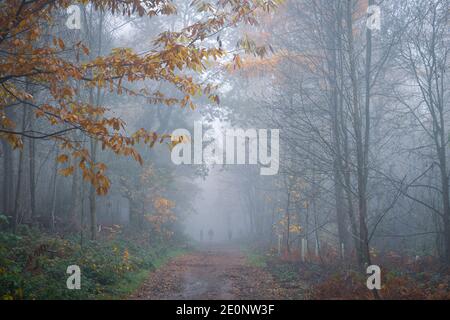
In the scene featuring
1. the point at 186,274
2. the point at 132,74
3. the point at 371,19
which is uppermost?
the point at 371,19

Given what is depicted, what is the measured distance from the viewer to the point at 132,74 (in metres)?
6.60

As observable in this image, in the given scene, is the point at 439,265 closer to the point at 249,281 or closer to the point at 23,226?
the point at 249,281

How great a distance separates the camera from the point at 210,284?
11.7 metres

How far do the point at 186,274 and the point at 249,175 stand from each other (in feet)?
56.5

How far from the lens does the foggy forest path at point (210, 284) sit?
9.98m

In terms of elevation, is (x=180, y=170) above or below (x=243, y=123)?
below

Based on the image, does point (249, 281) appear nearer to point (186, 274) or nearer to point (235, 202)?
point (186, 274)

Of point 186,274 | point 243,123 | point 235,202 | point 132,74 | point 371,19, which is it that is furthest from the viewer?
point 235,202

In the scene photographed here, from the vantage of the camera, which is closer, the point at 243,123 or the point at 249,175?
the point at 243,123

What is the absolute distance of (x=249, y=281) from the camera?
40.4 ft

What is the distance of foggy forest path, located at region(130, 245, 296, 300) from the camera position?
32.7 feet

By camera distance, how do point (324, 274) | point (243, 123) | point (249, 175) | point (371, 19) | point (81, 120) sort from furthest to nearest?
point (249, 175) → point (243, 123) → point (324, 274) → point (371, 19) → point (81, 120)
